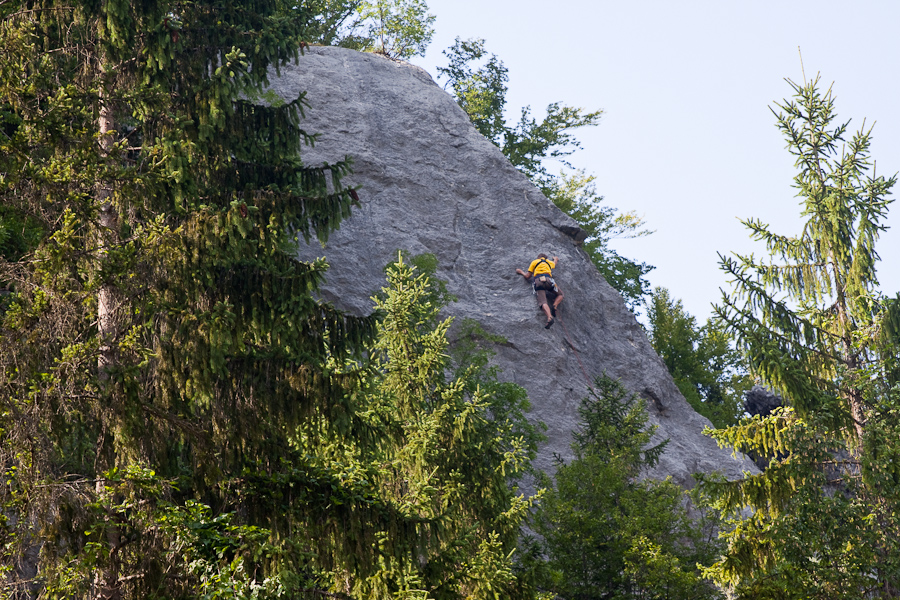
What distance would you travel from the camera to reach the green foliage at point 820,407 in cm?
1144

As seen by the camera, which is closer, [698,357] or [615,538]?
[615,538]

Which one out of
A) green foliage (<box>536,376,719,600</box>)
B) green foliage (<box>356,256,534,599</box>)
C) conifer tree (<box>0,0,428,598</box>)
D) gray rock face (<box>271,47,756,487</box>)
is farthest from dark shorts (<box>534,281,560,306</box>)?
conifer tree (<box>0,0,428,598</box>)

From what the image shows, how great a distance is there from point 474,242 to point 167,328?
68.3 feet

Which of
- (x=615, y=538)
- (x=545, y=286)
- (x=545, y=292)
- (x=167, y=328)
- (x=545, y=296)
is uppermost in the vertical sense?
(x=545, y=286)

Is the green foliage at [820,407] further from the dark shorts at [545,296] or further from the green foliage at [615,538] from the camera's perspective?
the dark shorts at [545,296]

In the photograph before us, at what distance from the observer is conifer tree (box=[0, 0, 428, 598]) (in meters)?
6.33

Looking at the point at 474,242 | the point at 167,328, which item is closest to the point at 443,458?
the point at 167,328

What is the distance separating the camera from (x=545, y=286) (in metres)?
26.7

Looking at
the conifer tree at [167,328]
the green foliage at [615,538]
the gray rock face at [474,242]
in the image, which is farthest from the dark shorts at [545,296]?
the conifer tree at [167,328]

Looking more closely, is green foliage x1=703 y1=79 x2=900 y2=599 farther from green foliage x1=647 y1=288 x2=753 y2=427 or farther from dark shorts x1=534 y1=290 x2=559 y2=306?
green foliage x1=647 y1=288 x2=753 y2=427

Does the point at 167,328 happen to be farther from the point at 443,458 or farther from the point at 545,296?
the point at 545,296

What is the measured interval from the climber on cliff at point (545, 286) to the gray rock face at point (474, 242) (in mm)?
333

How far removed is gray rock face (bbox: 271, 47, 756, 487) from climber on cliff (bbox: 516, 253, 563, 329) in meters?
0.33

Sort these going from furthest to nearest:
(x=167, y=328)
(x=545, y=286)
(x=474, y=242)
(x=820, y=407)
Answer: (x=474, y=242)
(x=545, y=286)
(x=820, y=407)
(x=167, y=328)
